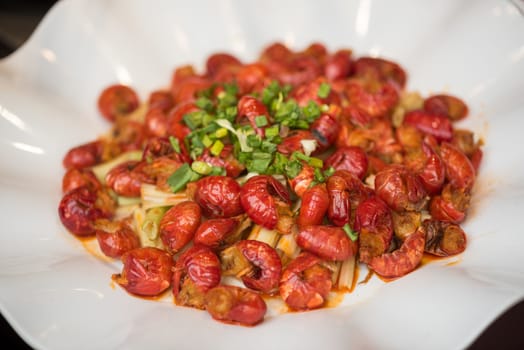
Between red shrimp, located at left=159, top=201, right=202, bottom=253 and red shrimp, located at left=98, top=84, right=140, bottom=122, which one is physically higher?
red shrimp, located at left=98, top=84, right=140, bottom=122

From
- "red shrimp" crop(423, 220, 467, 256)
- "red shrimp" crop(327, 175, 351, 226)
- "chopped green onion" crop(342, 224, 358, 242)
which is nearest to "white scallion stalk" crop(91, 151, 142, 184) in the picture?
"red shrimp" crop(327, 175, 351, 226)

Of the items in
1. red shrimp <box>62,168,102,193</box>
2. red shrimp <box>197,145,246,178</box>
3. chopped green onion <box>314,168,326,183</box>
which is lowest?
red shrimp <box>62,168,102,193</box>

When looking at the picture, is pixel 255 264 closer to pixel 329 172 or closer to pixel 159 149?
pixel 329 172

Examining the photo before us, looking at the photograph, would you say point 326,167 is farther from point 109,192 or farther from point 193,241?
point 109,192

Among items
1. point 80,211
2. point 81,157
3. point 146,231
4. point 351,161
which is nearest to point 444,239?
point 351,161

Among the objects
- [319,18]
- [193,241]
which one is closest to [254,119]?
[193,241]

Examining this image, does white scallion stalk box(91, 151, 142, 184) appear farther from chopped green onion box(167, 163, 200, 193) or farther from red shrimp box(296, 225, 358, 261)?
red shrimp box(296, 225, 358, 261)

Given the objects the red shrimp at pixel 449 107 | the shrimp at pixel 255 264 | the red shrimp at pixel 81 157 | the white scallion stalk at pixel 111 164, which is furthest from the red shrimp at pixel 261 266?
the red shrimp at pixel 449 107
